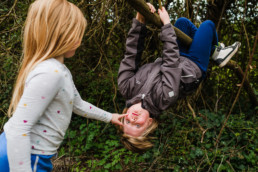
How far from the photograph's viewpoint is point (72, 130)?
421 centimetres

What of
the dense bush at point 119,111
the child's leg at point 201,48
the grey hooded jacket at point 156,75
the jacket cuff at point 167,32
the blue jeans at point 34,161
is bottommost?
the dense bush at point 119,111

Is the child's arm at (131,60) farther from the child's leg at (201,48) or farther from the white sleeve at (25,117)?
the white sleeve at (25,117)

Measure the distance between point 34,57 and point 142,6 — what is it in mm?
868

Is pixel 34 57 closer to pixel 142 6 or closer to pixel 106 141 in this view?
pixel 142 6

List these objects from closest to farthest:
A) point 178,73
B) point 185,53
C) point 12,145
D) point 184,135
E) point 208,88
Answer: point 12,145 < point 178,73 < point 185,53 < point 184,135 < point 208,88

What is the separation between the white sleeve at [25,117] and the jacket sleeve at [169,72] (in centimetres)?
118

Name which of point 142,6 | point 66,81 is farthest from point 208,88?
point 66,81

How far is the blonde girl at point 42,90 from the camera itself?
1143 mm

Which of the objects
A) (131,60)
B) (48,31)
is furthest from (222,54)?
(48,31)

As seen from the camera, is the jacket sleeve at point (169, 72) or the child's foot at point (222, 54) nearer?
the jacket sleeve at point (169, 72)

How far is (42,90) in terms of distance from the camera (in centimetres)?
115

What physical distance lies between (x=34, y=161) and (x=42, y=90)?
1.44 feet

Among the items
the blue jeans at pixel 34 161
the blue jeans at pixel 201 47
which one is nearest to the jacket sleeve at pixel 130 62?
the blue jeans at pixel 201 47

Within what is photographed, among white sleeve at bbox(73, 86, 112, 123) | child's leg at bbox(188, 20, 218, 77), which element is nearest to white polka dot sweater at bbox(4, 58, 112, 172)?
white sleeve at bbox(73, 86, 112, 123)
